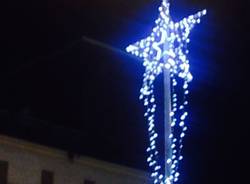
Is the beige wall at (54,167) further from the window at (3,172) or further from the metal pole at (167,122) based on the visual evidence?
the metal pole at (167,122)

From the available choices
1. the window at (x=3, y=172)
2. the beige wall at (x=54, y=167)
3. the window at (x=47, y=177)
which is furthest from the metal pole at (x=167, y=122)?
the window at (x=47, y=177)

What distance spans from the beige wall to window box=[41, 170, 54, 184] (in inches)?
4.5

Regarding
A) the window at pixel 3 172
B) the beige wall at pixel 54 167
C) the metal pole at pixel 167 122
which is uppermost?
the beige wall at pixel 54 167

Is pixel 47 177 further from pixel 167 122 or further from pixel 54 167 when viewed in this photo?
pixel 167 122

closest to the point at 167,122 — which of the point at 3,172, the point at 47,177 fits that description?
the point at 3,172

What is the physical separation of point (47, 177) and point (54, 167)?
1.34 ft

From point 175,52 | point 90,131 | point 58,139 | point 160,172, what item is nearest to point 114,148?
point 90,131

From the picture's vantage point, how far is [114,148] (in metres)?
24.0

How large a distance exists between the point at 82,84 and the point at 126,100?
1581 millimetres

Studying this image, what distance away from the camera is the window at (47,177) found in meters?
21.3

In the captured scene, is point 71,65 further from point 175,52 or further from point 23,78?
point 175,52

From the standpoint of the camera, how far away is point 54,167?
21750 mm

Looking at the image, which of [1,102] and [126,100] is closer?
[1,102]

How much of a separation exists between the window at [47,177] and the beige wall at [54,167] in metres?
0.11
